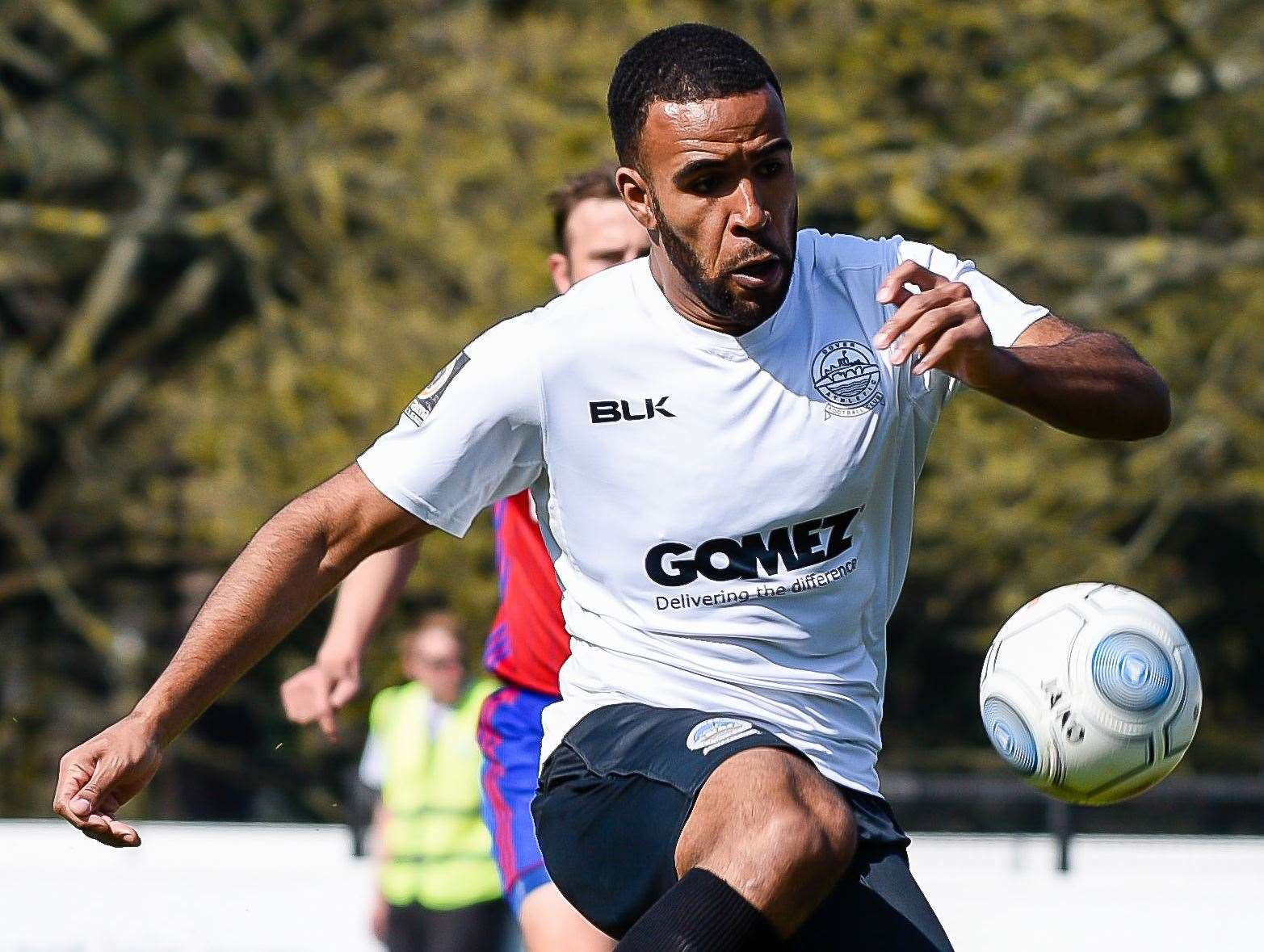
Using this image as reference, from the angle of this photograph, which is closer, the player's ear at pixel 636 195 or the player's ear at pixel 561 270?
the player's ear at pixel 636 195

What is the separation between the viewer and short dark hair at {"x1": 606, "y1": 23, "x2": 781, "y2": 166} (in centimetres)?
329

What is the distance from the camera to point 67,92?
15367mm

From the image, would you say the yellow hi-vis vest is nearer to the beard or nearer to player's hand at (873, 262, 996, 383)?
the beard

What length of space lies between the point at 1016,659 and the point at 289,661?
10547mm

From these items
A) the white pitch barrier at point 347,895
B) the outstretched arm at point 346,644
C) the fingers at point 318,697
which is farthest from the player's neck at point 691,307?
the white pitch barrier at point 347,895

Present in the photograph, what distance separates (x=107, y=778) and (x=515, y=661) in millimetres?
1573

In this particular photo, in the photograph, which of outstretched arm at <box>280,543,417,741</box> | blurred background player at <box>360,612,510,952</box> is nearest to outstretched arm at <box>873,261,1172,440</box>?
outstretched arm at <box>280,543,417,741</box>

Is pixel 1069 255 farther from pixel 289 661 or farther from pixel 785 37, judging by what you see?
pixel 289 661

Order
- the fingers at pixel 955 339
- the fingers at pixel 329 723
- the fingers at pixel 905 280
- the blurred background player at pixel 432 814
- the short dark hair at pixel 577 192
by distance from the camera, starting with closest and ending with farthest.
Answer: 1. the fingers at pixel 955 339
2. the fingers at pixel 905 280
3. the fingers at pixel 329 723
4. the short dark hair at pixel 577 192
5. the blurred background player at pixel 432 814

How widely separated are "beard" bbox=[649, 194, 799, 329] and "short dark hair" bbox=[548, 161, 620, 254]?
4.51ft

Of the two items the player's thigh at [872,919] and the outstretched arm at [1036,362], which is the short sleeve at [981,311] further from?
the player's thigh at [872,919]

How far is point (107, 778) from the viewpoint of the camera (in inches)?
122

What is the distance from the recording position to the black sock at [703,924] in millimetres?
2793

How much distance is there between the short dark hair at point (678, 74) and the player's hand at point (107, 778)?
1278 millimetres
